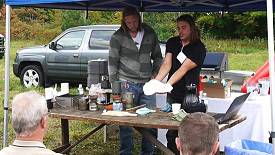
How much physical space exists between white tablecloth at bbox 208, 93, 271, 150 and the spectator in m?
2.93

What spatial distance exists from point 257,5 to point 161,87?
304 centimetres

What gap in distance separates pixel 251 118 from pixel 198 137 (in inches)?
123

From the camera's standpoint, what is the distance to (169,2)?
657cm

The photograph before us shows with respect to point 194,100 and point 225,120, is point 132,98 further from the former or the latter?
point 225,120

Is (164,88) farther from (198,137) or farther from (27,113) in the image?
(198,137)

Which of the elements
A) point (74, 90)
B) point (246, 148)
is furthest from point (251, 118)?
point (74, 90)

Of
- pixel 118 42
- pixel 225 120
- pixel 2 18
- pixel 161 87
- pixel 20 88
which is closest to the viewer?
pixel 225 120

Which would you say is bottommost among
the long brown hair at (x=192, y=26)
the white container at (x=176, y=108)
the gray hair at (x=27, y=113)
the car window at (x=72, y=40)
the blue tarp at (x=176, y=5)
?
the white container at (x=176, y=108)

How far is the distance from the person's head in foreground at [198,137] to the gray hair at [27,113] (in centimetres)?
83

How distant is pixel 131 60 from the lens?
498cm

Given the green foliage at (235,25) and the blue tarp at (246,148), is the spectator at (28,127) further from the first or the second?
the green foliage at (235,25)

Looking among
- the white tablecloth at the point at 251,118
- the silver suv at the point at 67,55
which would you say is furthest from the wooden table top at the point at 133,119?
the silver suv at the point at 67,55

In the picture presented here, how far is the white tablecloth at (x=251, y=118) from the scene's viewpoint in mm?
5176

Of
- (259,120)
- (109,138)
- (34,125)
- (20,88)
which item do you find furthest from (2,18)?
(34,125)
